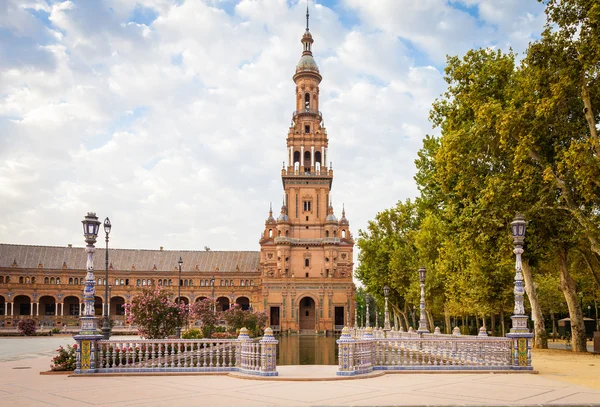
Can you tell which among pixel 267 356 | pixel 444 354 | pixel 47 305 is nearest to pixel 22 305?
pixel 47 305

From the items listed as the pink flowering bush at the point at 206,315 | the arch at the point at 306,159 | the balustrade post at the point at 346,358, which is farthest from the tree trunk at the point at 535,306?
the arch at the point at 306,159

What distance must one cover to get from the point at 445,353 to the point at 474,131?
1239 cm

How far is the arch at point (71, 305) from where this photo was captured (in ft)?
320

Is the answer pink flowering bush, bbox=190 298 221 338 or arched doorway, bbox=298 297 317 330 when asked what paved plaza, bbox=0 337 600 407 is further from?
arched doorway, bbox=298 297 317 330

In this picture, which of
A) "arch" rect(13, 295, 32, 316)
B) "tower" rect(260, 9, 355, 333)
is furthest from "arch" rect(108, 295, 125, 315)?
"tower" rect(260, 9, 355, 333)

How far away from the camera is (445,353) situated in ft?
66.4

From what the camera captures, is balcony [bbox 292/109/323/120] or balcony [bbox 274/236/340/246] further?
balcony [bbox 292/109/323/120]

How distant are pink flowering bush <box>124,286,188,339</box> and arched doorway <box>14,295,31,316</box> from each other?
7831 cm

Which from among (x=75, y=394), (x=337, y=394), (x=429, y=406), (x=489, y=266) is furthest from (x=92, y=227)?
(x=489, y=266)

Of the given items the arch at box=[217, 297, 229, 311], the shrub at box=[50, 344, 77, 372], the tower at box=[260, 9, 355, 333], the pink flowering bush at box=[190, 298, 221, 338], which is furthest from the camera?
the arch at box=[217, 297, 229, 311]

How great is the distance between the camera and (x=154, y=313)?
26.2m

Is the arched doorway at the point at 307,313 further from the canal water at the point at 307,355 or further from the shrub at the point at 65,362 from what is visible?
the shrub at the point at 65,362

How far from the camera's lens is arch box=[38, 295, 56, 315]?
9675 centimetres

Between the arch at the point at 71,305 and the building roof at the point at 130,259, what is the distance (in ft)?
17.3
